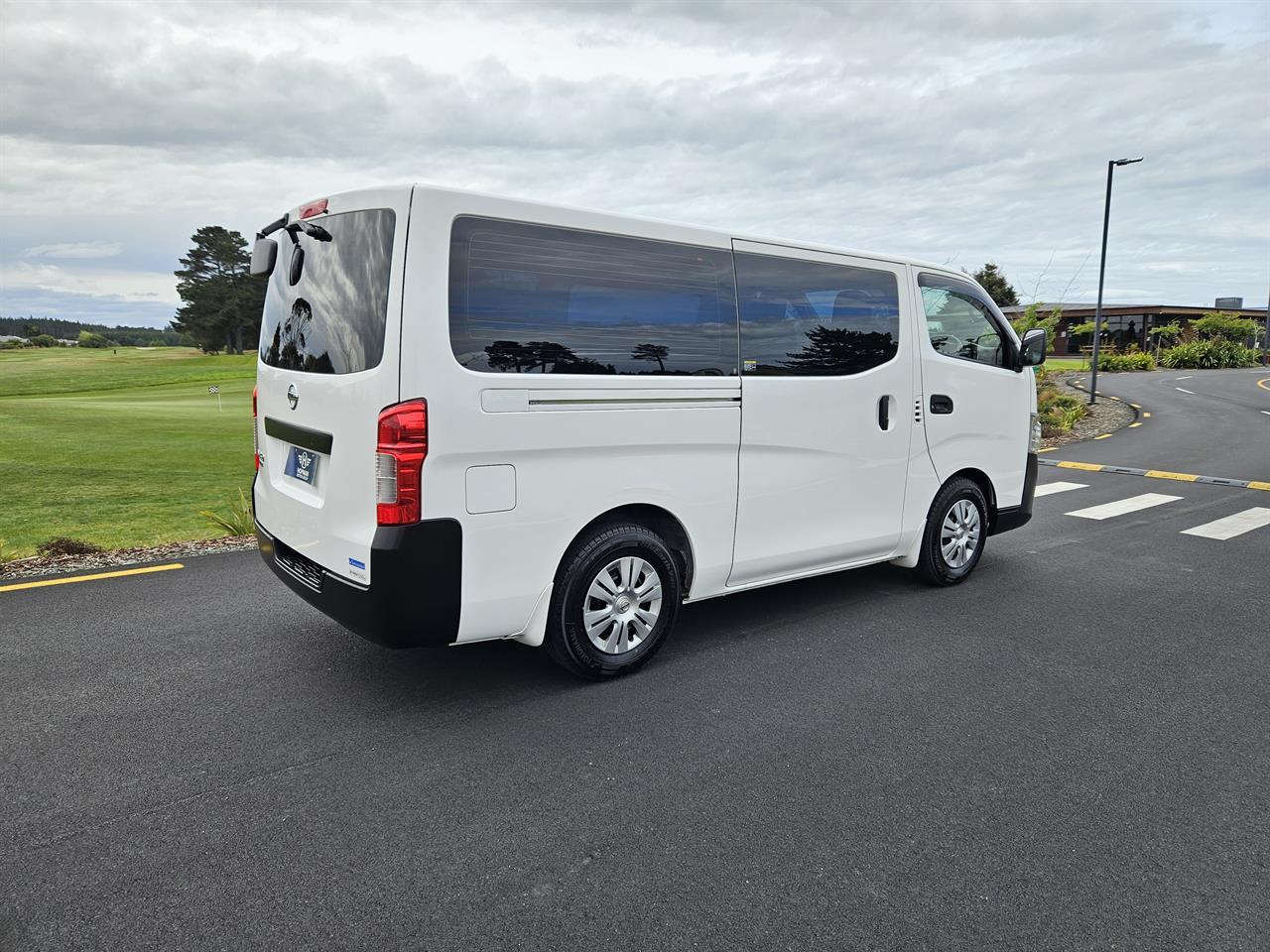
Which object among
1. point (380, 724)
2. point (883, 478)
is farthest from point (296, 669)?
point (883, 478)

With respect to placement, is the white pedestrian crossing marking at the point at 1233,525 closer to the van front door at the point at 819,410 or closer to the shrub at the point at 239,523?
the van front door at the point at 819,410

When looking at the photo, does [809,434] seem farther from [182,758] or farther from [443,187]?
[182,758]

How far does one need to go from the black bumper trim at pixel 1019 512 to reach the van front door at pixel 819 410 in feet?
3.86

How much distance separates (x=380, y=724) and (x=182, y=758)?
28.7 inches

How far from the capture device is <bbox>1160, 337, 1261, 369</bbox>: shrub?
1735 inches

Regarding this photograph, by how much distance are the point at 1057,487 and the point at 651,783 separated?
8241mm

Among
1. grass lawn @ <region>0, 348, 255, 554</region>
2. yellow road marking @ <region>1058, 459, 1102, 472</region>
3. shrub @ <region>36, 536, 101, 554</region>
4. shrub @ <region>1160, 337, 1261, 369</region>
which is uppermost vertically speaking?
shrub @ <region>1160, 337, 1261, 369</region>

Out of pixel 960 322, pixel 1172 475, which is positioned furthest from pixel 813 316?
pixel 1172 475

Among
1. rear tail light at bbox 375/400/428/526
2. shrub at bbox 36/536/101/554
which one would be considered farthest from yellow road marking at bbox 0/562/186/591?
rear tail light at bbox 375/400/428/526

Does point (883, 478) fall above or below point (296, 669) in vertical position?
above

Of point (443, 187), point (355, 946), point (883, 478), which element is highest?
point (443, 187)

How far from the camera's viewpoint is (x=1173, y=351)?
44406 mm

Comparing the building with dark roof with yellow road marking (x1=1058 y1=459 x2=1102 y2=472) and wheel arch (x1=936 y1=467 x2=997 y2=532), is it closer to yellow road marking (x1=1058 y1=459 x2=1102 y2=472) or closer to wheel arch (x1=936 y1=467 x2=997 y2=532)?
yellow road marking (x1=1058 y1=459 x2=1102 y2=472)

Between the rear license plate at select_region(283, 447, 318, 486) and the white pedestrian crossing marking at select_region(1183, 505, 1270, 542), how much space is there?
714cm
